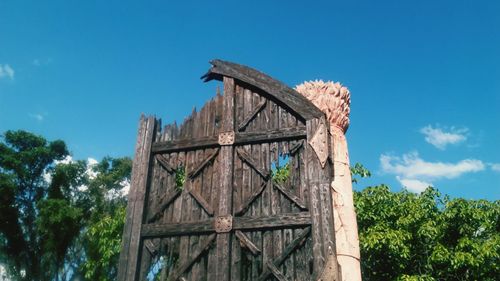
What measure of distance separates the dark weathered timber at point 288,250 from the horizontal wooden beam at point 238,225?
15 cm

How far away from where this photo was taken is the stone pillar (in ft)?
19.4

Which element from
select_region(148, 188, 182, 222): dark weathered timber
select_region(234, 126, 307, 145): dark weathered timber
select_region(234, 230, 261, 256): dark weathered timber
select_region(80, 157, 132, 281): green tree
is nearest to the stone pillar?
select_region(234, 126, 307, 145): dark weathered timber

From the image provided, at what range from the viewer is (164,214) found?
681 centimetres

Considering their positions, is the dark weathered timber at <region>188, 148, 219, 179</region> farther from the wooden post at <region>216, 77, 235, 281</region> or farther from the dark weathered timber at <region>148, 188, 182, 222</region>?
the dark weathered timber at <region>148, 188, 182, 222</region>

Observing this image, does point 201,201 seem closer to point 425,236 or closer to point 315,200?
point 315,200

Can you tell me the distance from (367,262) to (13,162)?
18.6m

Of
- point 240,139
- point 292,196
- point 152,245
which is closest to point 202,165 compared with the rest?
point 240,139

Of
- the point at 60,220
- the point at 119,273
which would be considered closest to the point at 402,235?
the point at 119,273

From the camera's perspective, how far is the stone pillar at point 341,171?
233 inches

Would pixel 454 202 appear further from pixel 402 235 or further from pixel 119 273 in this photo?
pixel 119 273

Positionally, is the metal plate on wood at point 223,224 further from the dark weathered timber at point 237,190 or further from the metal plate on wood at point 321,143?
the metal plate on wood at point 321,143

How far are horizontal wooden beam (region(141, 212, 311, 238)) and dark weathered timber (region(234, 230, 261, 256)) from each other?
8cm

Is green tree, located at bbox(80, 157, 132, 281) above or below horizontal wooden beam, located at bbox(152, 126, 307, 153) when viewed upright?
above

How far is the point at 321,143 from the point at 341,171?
1.78 ft
